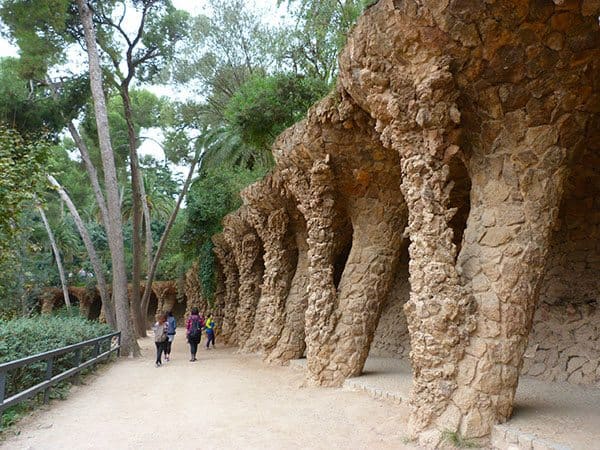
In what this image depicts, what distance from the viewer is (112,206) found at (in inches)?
539

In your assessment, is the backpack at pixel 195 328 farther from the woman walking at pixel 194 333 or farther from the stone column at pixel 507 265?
the stone column at pixel 507 265

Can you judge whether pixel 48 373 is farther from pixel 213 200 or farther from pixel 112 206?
pixel 213 200

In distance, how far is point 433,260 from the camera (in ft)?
17.3

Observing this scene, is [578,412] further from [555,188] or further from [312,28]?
[312,28]

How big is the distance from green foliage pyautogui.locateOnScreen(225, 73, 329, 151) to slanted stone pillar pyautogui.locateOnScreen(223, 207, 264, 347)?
362cm

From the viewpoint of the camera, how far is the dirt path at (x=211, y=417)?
5.13 m

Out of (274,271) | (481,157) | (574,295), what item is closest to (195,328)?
(274,271)

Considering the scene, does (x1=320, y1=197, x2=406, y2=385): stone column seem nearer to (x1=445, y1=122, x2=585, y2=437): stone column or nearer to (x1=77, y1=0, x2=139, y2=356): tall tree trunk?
(x1=445, y1=122, x2=585, y2=437): stone column

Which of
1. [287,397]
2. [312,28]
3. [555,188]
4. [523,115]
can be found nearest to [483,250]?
[555,188]

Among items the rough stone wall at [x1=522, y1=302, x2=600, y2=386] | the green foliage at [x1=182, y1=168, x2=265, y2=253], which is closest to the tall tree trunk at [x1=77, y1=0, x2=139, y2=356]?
the green foliage at [x1=182, y1=168, x2=265, y2=253]

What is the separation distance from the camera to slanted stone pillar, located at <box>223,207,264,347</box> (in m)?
15.1

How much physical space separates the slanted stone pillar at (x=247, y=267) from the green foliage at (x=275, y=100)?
3617 mm

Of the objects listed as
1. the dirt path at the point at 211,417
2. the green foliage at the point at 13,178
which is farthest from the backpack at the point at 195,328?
the green foliage at the point at 13,178

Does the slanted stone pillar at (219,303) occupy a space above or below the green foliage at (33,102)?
below
